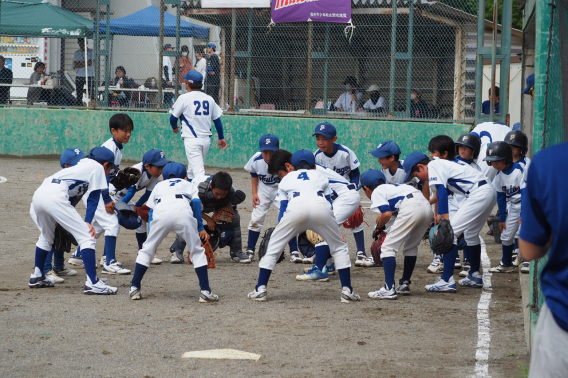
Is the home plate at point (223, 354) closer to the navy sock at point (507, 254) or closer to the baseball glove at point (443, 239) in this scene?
the baseball glove at point (443, 239)

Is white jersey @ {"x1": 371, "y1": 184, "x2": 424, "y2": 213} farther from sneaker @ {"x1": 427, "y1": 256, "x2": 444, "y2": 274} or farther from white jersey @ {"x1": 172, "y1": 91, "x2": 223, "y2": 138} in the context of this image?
white jersey @ {"x1": 172, "y1": 91, "x2": 223, "y2": 138}

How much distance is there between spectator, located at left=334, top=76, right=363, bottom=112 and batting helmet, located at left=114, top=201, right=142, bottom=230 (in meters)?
7.90

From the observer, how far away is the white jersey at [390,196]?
7.03 m

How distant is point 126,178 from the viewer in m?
8.23

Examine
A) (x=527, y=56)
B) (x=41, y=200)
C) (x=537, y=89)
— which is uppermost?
(x=527, y=56)

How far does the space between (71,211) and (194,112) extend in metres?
4.39

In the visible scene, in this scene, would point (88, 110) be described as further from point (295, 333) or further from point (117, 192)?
point (295, 333)

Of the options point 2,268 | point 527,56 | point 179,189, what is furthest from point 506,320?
point 527,56

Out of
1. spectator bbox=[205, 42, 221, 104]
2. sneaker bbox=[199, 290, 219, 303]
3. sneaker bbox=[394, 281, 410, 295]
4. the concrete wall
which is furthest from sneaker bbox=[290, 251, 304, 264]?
spectator bbox=[205, 42, 221, 104]

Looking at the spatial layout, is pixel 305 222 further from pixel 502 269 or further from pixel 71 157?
pixel 502 269

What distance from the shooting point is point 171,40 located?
17938 millimetres

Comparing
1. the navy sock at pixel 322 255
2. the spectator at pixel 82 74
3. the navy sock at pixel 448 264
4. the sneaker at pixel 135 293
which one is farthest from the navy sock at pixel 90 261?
the spectator at pixel 82 74

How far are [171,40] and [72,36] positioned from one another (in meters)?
2.46

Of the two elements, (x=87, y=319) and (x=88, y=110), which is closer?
(x=87, y=319)
